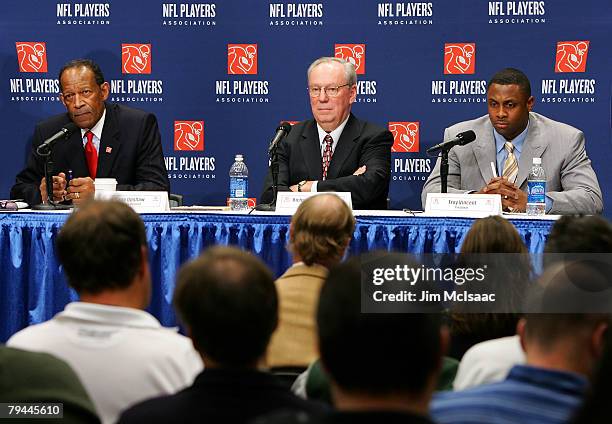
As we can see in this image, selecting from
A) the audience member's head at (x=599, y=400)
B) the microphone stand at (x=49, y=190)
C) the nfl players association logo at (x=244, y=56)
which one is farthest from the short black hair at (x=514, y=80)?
the audience member's head at (x=599, y=400)

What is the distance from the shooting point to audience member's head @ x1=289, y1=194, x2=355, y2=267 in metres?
2.76

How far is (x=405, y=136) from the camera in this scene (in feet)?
20.0

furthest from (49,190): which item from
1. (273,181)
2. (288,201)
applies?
(288,201)

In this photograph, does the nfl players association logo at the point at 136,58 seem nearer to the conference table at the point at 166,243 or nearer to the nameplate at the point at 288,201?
the conference table at the point at 166,243

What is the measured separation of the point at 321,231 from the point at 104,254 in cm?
99

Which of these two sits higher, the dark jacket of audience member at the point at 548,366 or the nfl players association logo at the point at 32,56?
the nfl players association logo at the point at 32,56

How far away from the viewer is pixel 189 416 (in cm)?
141

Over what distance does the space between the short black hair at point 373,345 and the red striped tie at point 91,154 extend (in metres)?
4.09

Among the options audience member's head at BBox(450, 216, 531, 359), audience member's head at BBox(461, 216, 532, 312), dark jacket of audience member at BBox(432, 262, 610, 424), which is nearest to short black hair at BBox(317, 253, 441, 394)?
dark jacket of audience member at BBox(432, 262, 610, 424)

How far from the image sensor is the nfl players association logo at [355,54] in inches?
239

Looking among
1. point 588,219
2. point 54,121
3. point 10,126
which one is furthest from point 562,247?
point 10,126

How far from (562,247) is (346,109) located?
312 centimetres

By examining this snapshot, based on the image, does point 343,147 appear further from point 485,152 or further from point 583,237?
point 583,237

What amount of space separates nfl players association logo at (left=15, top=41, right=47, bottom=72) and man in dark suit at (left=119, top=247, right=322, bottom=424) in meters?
5.11
